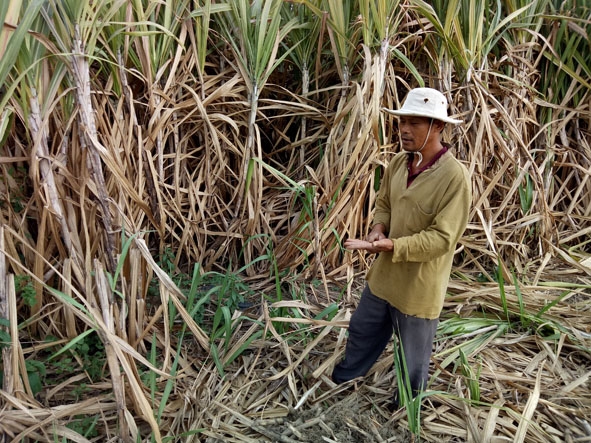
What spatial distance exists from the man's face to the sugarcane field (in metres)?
0.02

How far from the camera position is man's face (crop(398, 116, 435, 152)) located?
5.24 ft

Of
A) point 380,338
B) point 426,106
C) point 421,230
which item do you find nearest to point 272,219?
point 380,338

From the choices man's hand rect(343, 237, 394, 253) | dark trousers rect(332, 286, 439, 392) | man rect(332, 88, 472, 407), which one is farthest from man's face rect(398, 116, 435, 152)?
dark trousers rect(332, 286, 439, 392)

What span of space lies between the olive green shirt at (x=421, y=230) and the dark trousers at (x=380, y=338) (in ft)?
0.20

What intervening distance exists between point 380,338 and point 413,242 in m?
0.60

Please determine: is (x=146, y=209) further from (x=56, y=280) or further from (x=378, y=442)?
(x=378, y=442)

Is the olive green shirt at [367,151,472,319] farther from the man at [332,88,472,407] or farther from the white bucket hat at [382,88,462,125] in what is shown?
the white bucket hat at [382,88,462,125]

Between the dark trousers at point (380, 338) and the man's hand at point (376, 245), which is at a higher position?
the man's hand at point (376, 245)

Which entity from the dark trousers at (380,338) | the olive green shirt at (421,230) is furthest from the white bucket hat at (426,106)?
the dark trousers at (380,338)

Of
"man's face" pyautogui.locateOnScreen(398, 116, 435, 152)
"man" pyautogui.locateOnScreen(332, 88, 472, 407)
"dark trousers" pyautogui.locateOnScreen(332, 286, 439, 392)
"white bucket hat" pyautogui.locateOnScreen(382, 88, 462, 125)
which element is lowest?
"dark trousers" pyautogui.locateOnScreen(332, 286, 439, 392)

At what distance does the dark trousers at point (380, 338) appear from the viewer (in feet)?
5.81

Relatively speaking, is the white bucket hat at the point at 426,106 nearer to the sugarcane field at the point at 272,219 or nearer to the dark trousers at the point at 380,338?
the sugarcane field at the point at 272,219

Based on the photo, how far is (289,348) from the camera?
2.14m

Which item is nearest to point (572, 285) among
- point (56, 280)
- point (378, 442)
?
point (378, 442)
